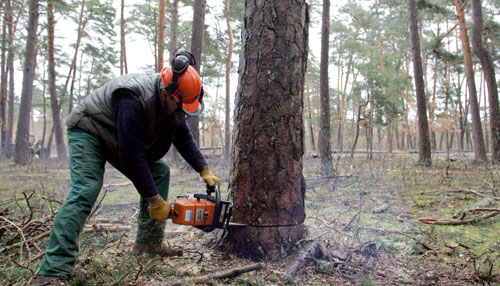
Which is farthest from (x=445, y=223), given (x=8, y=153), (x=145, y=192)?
(x=8, y=153)

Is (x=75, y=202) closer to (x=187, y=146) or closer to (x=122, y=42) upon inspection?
(x=187, y=146)

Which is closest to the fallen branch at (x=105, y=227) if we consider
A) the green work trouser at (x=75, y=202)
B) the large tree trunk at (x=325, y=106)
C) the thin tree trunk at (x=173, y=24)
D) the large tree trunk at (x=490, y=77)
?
the green work trouser at (x=75, y=202)

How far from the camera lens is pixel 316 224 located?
12.2ft

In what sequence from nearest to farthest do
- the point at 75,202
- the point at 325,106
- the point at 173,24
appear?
the point at 75,202
the point at 325,106
the point at 173,24

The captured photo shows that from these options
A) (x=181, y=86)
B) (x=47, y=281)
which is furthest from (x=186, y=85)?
(x=47, y=281)

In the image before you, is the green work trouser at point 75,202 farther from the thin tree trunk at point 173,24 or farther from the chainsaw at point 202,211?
the thin tree trunk at point 173,24

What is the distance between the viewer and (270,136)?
8.36ft

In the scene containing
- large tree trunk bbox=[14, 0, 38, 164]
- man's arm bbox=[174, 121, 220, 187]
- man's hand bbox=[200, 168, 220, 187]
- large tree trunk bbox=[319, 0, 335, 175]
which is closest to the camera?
man's hand bbox=[200, 168, 220, 187]

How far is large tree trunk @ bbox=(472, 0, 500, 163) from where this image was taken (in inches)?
397

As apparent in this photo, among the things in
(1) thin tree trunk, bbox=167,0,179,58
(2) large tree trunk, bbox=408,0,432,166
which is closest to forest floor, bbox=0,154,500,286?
(2) large tree trunk, bbox=408,0,432,166

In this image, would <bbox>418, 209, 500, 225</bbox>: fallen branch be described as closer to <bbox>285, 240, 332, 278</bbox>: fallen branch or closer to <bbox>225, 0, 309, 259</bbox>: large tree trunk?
<bbox>285, 240, 332, 278</bbox>: fallen branch

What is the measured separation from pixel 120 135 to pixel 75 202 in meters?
0.53

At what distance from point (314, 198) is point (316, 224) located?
182 cm

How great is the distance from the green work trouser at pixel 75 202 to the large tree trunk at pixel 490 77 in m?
12.0
